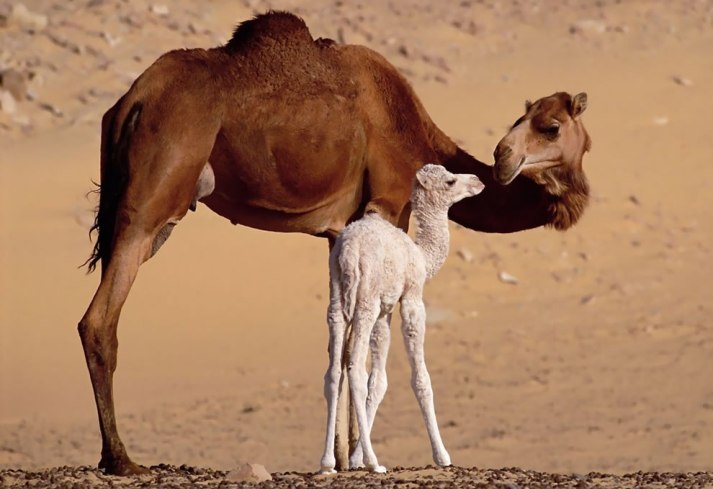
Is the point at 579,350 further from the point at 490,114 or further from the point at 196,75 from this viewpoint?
the point at 196,75

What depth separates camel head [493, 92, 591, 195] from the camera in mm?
13969

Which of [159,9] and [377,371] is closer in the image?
[377,371]

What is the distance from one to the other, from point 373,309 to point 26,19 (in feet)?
63.0

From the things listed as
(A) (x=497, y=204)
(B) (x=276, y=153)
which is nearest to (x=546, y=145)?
(A) (x=497, y=204)

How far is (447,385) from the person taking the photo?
21672 millimetres

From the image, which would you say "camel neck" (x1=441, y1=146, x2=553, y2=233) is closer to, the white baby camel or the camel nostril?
the camel nostril

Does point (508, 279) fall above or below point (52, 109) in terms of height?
below

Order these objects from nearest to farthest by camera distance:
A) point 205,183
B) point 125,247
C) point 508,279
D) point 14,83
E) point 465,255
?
point 125,247 < point 205,183 < point 508,279 < point 465,255 < point 14,83

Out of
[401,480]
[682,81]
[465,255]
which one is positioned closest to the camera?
[401,480]

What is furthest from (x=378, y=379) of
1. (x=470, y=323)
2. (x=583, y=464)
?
(x=470, y=323)

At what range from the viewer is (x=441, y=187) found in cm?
1295

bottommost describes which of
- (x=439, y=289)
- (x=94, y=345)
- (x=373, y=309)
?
(x=373, y=309)

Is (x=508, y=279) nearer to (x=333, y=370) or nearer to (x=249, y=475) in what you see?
(x=249, y=475)

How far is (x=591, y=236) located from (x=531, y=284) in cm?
117
